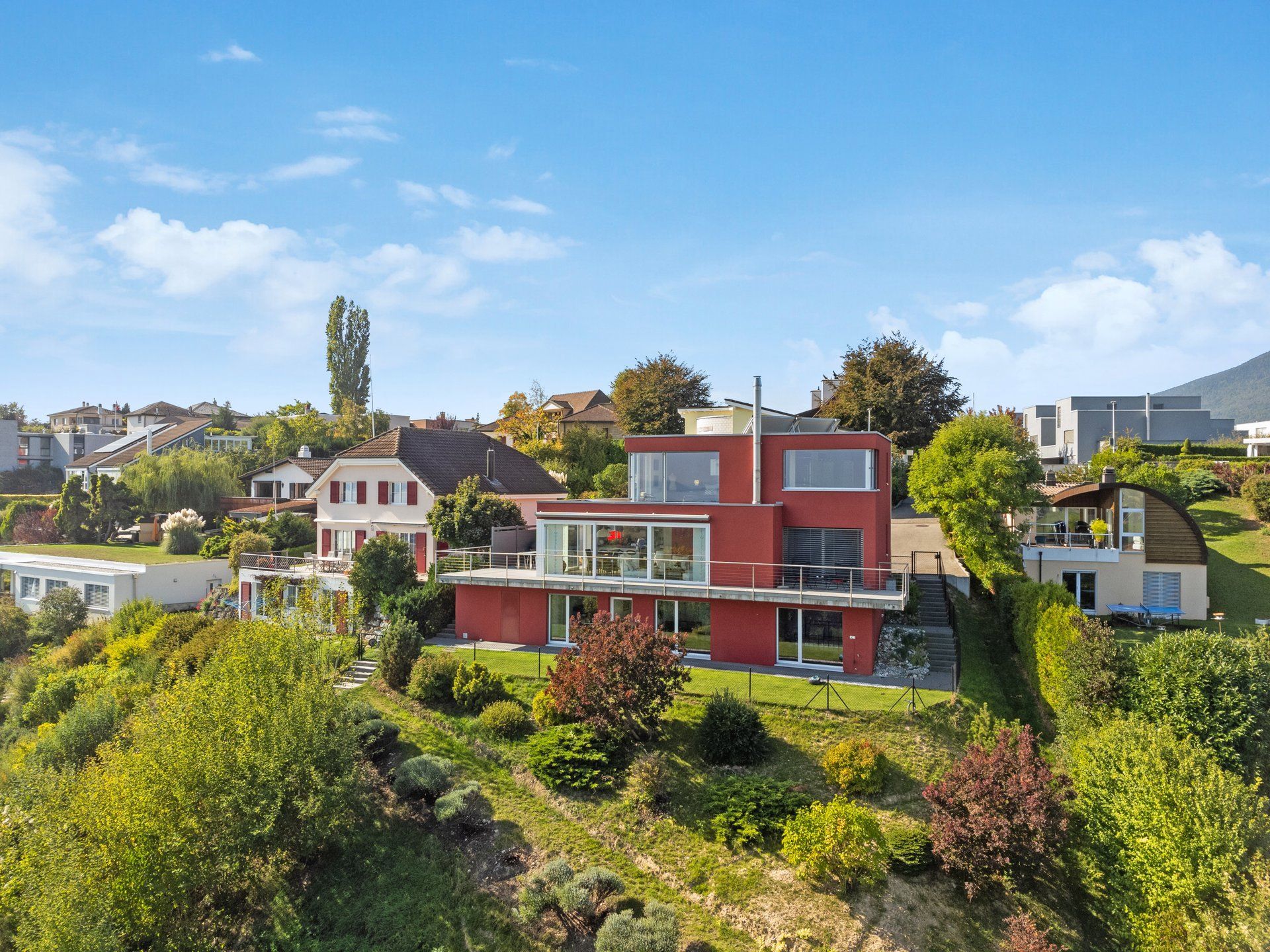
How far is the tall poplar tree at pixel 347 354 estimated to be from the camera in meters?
75.3

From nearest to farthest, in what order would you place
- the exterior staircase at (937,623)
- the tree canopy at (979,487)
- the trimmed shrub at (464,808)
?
1. the trimmed shrub at (464,808)
2. the exterior staircase at (937,623)
3. the tree canopy at (979,487)

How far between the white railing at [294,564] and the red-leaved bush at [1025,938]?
2555 centimetres

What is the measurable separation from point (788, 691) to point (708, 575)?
4608 millimetres

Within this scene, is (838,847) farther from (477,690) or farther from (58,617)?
(58,617)

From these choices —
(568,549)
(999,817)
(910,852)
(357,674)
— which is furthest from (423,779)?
(999,817)

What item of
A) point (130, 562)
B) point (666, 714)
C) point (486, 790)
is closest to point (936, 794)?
point (666, 714)

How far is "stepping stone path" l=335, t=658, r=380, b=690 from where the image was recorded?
978 inches

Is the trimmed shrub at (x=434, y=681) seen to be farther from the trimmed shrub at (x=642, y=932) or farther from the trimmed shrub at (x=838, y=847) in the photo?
the trimmed shrub at (x=838, y=847)

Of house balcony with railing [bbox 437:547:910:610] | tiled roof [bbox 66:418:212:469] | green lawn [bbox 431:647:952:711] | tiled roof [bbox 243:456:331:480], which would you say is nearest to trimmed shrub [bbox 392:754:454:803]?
green lawn [bbox 431:647:952:711]

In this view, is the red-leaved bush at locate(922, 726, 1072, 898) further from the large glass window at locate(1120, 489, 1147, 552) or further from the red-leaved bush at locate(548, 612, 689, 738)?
the large glass window at locate(1120, 489, 1147, 552)

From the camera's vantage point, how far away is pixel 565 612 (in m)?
26.1

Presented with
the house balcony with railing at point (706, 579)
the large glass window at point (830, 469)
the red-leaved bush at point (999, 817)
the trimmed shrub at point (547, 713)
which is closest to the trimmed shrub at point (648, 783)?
the trimmed shrub at point (547, 713)

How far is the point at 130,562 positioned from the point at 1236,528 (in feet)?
176

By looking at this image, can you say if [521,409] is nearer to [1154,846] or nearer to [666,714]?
[666,714]
